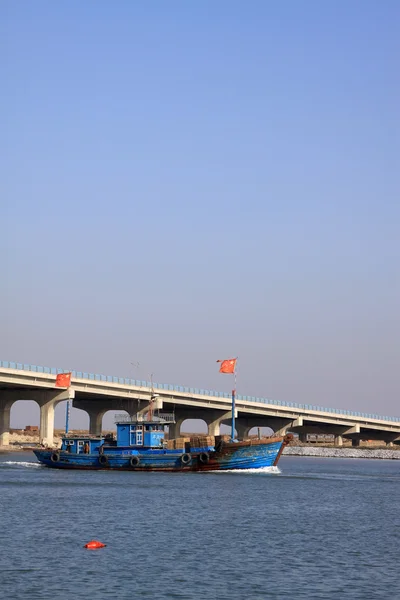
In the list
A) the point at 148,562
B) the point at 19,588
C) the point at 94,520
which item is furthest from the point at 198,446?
the point at 19,588

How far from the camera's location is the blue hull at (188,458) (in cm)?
9500

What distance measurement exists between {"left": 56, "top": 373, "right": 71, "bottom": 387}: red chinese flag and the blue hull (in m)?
24.7

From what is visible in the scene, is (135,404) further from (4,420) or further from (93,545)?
(93,545)

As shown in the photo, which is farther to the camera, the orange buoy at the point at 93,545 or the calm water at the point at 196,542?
the orange buoy at the point at 93,545

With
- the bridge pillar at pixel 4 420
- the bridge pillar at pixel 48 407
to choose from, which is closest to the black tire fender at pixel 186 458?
the bridge pillar at pixel 48 407

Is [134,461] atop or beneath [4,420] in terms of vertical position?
beneath

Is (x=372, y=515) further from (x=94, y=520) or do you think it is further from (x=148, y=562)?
(x=148, y=562)

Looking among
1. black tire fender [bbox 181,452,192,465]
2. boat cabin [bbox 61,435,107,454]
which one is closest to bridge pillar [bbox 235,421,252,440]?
boat cabin [bbox 61,435,107,454]

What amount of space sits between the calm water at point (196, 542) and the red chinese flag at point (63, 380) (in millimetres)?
45435

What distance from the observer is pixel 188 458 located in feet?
311

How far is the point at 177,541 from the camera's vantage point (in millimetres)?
45500

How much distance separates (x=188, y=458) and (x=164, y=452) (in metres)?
3.33

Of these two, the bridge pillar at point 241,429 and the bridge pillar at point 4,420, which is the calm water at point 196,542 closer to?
the bridge pillar at point 4,420

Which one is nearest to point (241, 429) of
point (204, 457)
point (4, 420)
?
point (4, 420)
